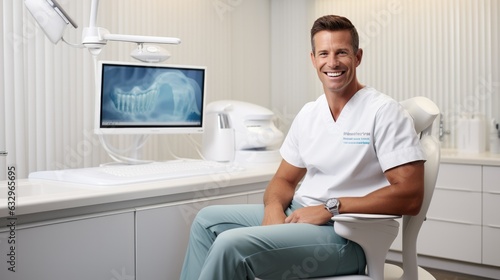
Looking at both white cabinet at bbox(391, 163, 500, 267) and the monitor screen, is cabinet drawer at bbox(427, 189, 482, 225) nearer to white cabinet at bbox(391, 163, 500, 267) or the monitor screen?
white cabinet at bbox(391, 163, 500, 267)

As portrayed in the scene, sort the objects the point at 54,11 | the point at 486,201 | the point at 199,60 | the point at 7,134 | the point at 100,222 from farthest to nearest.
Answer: the point at 199,60 → the point at 486,201 → the point at 7,134 → the point at 54,11 → the point at 100,222

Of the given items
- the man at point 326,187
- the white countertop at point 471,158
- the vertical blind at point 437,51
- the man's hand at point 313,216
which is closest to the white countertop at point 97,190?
the man at point 326,187

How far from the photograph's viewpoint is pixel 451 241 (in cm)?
329

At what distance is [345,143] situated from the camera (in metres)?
1.81

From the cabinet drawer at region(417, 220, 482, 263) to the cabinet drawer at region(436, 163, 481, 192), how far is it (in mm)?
223

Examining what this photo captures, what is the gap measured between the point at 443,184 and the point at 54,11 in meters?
2.34

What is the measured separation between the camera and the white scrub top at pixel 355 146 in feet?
5.58

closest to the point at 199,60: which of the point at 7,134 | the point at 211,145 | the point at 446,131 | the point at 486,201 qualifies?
the point at 211,145

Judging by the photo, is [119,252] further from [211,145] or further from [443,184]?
[443,184]

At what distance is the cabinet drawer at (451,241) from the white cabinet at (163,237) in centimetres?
168

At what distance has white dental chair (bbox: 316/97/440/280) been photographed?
1573 mm

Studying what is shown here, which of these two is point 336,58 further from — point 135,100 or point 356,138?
point 135,100

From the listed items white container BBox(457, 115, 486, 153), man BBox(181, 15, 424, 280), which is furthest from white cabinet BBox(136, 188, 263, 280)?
white container BBox(457, 115, 486, 153)

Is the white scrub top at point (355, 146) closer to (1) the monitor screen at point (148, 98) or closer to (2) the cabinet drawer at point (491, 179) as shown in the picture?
(1) the monitor screen at point (148, 98)
